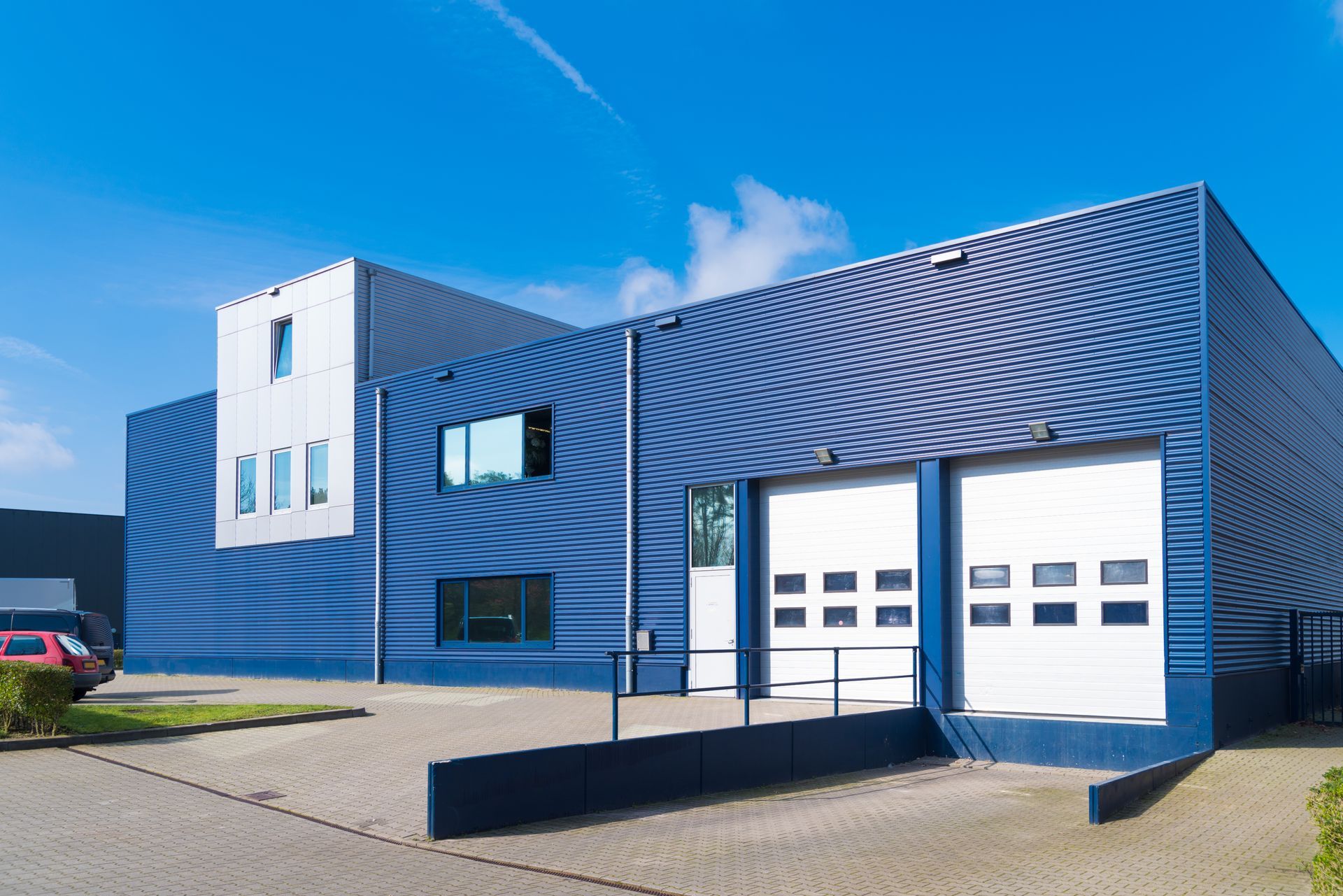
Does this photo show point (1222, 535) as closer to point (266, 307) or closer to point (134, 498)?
→ point (266, 307)

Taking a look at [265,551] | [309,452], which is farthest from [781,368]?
[265,551]

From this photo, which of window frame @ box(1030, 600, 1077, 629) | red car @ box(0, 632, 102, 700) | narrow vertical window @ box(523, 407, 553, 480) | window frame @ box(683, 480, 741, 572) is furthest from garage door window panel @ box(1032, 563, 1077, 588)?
red car @ box(0, 632, 102, 700)

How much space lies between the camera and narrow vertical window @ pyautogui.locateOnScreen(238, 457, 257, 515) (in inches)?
1021

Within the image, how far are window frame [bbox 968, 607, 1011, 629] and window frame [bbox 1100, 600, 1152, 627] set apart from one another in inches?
45.7

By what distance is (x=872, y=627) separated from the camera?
15.2 meters

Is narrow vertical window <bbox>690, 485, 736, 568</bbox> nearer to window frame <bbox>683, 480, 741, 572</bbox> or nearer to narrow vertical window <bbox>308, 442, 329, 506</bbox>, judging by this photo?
window frame <bbox>683, 480, 741, 572</bbox>

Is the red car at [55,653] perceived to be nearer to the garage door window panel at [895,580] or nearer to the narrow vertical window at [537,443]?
the narrow vertical window at [537,443]

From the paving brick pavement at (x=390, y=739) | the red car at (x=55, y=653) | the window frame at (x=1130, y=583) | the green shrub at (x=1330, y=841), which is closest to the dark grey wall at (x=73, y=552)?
the red car at (x=55, y=653)

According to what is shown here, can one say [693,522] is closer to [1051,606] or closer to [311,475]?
[1051,606]

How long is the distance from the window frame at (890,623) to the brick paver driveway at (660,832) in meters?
1.97

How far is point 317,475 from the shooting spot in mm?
24453

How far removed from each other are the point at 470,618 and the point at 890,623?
891cm

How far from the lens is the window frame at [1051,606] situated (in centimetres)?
1355

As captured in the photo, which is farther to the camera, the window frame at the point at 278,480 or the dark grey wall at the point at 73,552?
the dark grey wall at the point at 73,552
